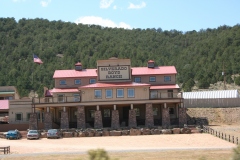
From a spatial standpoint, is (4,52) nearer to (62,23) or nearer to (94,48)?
(94,48)

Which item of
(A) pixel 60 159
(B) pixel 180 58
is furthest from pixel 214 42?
(A) pixel 60 159

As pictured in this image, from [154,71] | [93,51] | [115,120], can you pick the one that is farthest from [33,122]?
[93,51]

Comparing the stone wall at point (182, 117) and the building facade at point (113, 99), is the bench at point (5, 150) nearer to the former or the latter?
the building facade at point (113, 99)

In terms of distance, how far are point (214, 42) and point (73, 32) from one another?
59.0 meters

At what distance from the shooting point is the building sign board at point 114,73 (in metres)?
63.2

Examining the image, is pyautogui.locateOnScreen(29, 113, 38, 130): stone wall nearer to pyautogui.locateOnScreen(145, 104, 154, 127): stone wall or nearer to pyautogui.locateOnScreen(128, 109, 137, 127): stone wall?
pyautogui.locateOnScreen(128, 109, 137, 127): stone wall

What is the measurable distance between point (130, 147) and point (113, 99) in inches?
712

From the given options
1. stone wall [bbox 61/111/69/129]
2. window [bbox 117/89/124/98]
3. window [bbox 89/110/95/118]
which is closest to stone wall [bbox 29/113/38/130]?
stone wall [bbox 61/111/69/129]

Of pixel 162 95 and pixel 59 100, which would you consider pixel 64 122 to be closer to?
pixel 59 100

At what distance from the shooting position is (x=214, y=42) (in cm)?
14750

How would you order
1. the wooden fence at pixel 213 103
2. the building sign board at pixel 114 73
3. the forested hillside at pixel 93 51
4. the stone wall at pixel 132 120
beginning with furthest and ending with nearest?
1. the forested hillside at pixel 93 51
2. the wooden fence at pixel 213 103
3. the building sign board at pixel 114 73
4. the stone wall at pixel 132 120

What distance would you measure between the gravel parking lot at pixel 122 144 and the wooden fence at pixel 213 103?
21414 millimetres

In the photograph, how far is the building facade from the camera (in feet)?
197

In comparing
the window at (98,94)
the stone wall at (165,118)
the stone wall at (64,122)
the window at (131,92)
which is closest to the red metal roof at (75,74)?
the window at (98,94)
